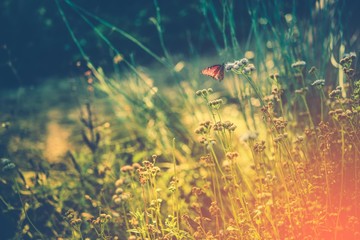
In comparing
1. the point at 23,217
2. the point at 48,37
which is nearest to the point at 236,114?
the point at 23,217

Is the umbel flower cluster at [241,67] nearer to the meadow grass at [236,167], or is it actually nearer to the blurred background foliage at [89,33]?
the meadow grass at [236,167]

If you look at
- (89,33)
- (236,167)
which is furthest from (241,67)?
(89,33)

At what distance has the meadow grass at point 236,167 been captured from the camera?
161cm

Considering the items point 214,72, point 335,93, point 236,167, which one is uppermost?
point 214,72

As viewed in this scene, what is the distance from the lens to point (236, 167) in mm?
2258

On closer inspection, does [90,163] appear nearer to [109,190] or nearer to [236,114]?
[109,190]

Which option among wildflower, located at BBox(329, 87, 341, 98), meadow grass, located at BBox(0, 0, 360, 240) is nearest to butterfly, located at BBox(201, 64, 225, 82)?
meadow grass, located at BBox(0, 0, 360, 240)

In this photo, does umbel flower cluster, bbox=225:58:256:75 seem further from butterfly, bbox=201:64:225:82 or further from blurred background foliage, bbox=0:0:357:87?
blurred background foliage, bbox=0:0:357:87

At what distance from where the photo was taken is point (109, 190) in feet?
7.75

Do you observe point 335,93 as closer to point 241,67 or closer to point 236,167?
point 241,67

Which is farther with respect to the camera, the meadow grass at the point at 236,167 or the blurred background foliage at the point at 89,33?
the blurred background foliage at the point at 89,33

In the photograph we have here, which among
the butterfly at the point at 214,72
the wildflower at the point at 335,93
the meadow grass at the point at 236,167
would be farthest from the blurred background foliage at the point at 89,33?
the wildflower at the point at 335,93

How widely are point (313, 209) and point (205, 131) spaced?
0.52 m

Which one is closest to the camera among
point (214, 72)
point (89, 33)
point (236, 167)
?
point (214, 72)
